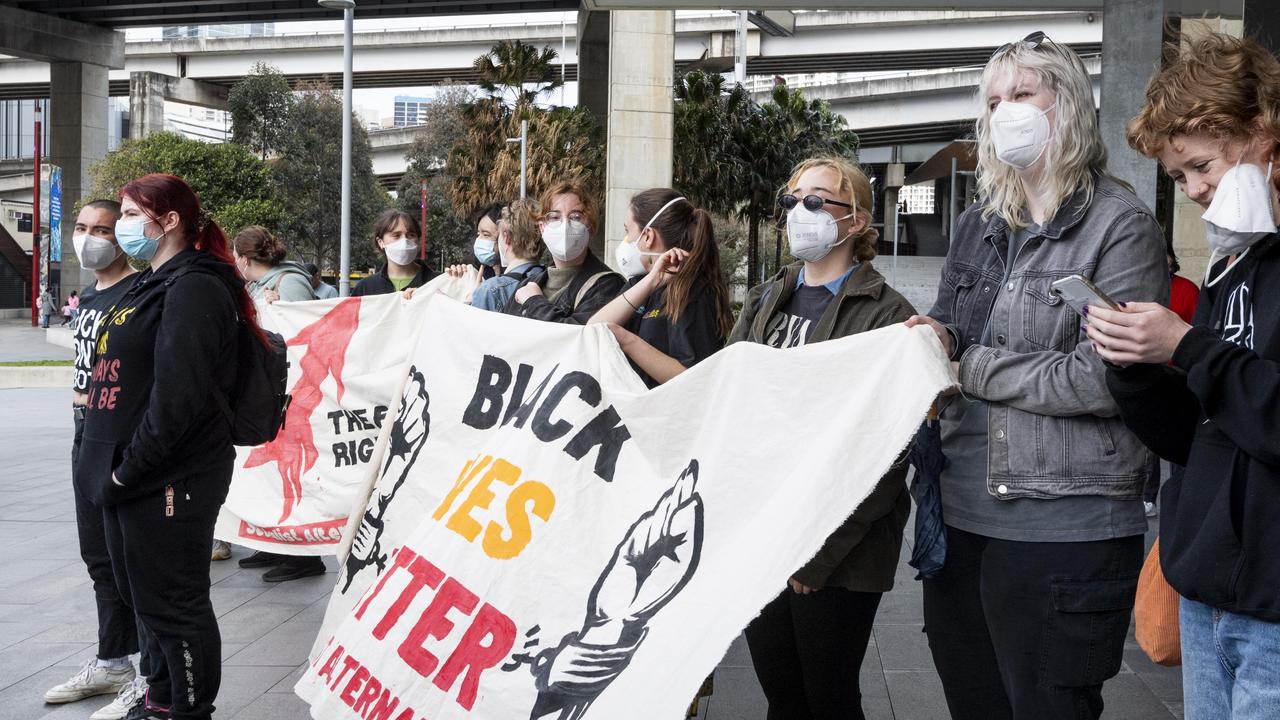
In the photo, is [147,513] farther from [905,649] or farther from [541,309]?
[905,649]

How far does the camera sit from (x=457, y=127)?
55719 mm

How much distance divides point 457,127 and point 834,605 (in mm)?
54770

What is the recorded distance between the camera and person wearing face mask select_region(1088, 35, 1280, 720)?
1919 millimetres

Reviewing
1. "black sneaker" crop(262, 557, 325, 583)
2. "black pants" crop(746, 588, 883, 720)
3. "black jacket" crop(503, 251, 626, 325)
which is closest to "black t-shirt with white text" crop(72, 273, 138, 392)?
"black jacket" crop(503, 251, 626, 325)

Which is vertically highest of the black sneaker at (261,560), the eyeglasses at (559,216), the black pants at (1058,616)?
the eyeglasses at (559,216)

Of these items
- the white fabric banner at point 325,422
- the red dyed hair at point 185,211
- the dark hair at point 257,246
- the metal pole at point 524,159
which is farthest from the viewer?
the metal pole at point 524,159

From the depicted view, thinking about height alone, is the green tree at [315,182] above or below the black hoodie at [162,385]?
above

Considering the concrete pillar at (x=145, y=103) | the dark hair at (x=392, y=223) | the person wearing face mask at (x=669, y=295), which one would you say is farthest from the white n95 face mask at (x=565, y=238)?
the concrete pillar at (x=145, y=103)

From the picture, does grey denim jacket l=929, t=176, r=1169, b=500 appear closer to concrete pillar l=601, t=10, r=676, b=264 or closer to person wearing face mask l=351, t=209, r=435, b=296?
person wearing face mask l=351, t=209, r=435, b=296

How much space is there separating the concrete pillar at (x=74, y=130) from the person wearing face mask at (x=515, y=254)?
149ft

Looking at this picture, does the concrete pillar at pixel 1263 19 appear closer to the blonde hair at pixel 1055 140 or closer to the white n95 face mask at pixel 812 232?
the white n95 face mask at pixel 812 232

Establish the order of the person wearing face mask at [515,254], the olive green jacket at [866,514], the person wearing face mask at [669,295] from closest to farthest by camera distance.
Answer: the olive green jacket at [866,514] → the person wearing face mask at [669,295] → the person wearing face mask at [515,254]

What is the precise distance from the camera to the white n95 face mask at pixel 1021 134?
2.55 m

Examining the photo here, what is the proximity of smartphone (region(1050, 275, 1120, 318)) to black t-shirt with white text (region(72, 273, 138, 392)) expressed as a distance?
3.60m
